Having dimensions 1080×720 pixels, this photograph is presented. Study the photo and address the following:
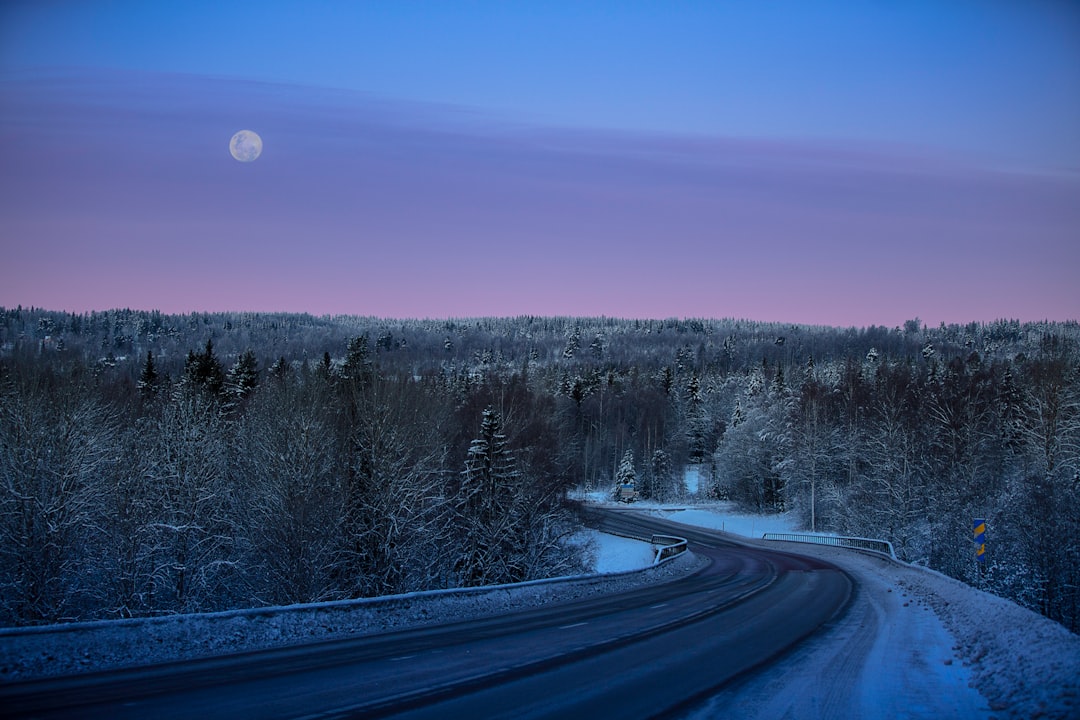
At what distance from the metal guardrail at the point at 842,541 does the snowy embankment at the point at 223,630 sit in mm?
28425

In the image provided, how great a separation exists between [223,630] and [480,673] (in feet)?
18.5

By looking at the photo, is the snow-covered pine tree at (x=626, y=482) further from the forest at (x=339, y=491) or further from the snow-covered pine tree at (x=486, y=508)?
the snow-covered pine tree at (x=486, y=508)

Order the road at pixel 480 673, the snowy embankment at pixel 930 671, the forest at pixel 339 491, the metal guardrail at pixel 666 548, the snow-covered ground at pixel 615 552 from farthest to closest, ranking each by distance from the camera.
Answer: the snow-covered ground at pixel 615 552 → the metal guardrail at pixel 666 548 → the forest at pixel 339 491 → the snowy embankment at pixel 930 671 → the road at pixel 480 673

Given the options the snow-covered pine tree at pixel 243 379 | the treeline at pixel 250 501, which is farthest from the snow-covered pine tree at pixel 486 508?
the snow-covered pine tree at pixel 243 379

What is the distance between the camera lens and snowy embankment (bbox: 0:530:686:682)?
11109 millimetres

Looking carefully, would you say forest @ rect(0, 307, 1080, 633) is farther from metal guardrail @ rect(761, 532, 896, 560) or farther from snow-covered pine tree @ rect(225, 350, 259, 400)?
metal guardrail @ rect(761, 532, 896, 560)

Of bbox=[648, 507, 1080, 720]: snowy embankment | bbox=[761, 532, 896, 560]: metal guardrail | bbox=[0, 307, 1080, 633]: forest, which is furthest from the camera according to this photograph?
bbox=[761, 532, 896, 560]: metal guardrail

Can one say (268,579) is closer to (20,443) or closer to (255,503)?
(255,503)

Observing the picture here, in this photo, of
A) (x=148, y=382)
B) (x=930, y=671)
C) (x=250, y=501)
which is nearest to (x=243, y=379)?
(x=148, y=382)

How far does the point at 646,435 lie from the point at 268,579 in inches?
3229

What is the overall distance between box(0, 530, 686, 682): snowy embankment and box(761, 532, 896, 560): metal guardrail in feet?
93.3

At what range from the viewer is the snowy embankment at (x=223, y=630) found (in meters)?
11.1

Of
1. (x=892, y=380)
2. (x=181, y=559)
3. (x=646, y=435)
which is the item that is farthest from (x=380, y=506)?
(x=646, y=435)

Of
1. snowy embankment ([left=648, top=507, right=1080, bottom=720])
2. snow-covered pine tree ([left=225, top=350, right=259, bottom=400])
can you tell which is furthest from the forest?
snowy embankment ([left=648, top=507, right=1080, bottom=720])
